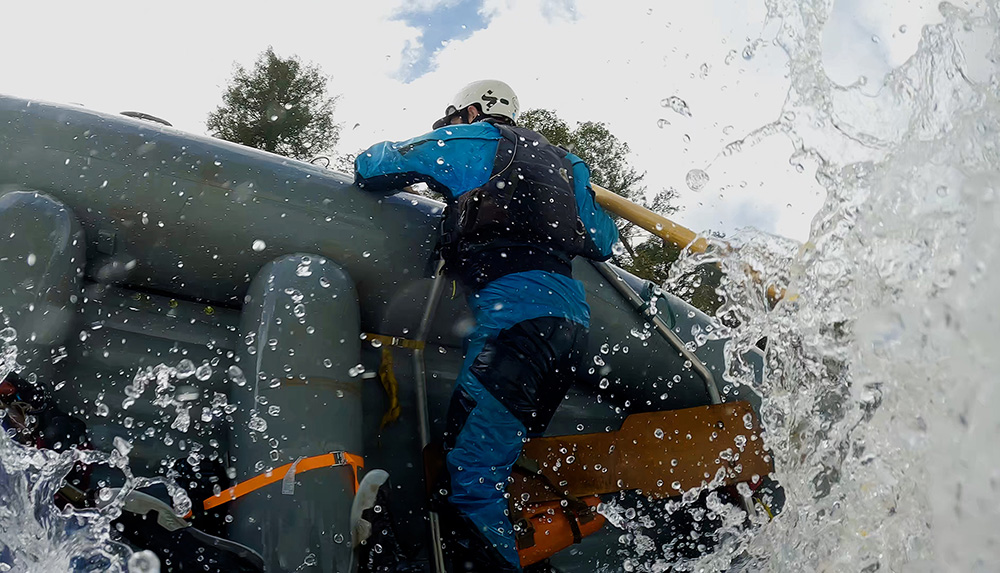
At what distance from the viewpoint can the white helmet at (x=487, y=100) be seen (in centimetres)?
326

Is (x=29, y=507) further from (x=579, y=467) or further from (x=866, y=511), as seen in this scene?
(x=866, y=511)

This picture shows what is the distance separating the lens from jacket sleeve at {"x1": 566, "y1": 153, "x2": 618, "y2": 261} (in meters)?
3.06

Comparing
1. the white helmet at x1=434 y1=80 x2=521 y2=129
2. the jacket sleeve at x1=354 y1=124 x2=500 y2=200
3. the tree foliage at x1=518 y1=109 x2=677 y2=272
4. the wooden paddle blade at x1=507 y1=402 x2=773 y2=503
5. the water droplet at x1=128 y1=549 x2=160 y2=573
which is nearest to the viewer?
the water droplet at x1=128 y1=549 x2=160 y2=573

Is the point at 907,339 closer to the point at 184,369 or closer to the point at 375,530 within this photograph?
the point at 375,530

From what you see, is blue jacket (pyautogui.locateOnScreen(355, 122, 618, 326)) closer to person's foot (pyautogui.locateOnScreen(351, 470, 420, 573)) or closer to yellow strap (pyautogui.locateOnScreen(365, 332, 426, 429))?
yellow strap (pyautogui.locateOnScreen(365, 332, 426, 429))

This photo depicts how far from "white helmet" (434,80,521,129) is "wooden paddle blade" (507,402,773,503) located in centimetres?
128

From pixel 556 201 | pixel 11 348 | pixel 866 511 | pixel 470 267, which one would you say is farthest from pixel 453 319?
pixel 866 511

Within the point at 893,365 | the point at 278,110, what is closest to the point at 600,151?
the point at 278,110

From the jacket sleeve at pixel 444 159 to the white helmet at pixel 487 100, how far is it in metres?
0.37

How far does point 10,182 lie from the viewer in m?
2.71

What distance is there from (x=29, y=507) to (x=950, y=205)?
227 cm

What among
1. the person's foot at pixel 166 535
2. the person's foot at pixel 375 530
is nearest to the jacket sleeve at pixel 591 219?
the person's foot at pixel 375 530

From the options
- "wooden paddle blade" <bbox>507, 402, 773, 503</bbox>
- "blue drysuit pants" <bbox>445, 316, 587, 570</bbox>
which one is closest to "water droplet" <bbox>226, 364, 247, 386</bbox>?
"blue drysuit pants" <bbox>445, 316, 587, 570</bbox>

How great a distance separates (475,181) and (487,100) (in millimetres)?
569
